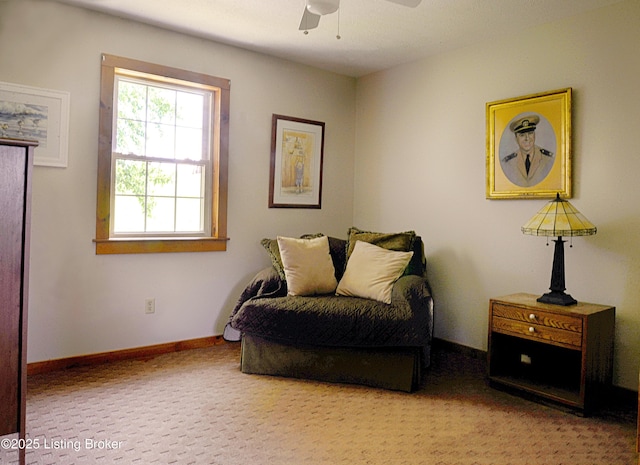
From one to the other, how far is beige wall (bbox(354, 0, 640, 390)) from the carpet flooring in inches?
28.9

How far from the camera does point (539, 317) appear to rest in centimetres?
273

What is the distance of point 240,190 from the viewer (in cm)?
393

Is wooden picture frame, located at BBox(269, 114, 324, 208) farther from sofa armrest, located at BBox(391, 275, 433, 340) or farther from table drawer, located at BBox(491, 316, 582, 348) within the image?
table drawer, located at BBox(491, 316, 582, 348)

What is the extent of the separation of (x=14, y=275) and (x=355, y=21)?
2.57 metres

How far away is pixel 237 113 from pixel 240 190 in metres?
0.62

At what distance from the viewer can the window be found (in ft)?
10.8

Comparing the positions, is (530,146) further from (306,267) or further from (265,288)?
(265,288)

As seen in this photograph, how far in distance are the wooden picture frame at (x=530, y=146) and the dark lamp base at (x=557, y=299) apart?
2.24 ft

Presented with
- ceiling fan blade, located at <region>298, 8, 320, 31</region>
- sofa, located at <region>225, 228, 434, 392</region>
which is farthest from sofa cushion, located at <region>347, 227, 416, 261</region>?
ceiling fan blade, located at <region>298, 8, 320, 31</region>

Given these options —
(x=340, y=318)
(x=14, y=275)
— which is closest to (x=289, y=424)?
(x=340, y=318)

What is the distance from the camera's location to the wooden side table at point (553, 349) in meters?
2.57

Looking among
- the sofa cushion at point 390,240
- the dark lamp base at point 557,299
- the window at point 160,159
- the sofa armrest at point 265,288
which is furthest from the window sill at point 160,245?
the dark lamp base at point 557,299

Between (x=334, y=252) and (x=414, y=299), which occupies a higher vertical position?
(x=334, y=252)

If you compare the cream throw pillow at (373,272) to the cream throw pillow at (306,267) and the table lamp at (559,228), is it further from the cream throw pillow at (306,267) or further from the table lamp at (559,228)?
the table lamp at (559,228)
